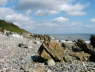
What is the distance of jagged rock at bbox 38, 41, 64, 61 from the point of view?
22.8m

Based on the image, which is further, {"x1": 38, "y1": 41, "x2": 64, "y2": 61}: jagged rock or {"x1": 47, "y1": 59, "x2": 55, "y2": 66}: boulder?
{"x1": 38, "y1": 41, "x2": 64, "y2": 61}: jagged rock

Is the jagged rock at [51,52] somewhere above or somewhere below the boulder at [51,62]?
above

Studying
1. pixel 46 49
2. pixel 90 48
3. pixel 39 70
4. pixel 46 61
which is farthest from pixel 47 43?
pixel 39 70

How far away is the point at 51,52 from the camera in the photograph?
23.0m

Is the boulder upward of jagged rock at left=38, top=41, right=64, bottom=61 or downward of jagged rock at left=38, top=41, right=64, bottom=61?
downward

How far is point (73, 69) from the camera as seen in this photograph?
747 inches

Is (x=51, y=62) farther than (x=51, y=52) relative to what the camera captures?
No

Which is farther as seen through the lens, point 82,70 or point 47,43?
point 47,43

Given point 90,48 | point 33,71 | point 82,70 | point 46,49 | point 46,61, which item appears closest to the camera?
point 33,71

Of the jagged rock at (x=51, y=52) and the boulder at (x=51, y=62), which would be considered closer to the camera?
the boulder at (x=51, y=62)

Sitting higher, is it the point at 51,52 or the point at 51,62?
the point at 51,52

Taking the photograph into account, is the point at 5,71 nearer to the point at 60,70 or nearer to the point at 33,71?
the point at 33,71

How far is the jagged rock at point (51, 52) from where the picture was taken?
74.8 ft

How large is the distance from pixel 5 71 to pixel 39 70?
7.49 feet
